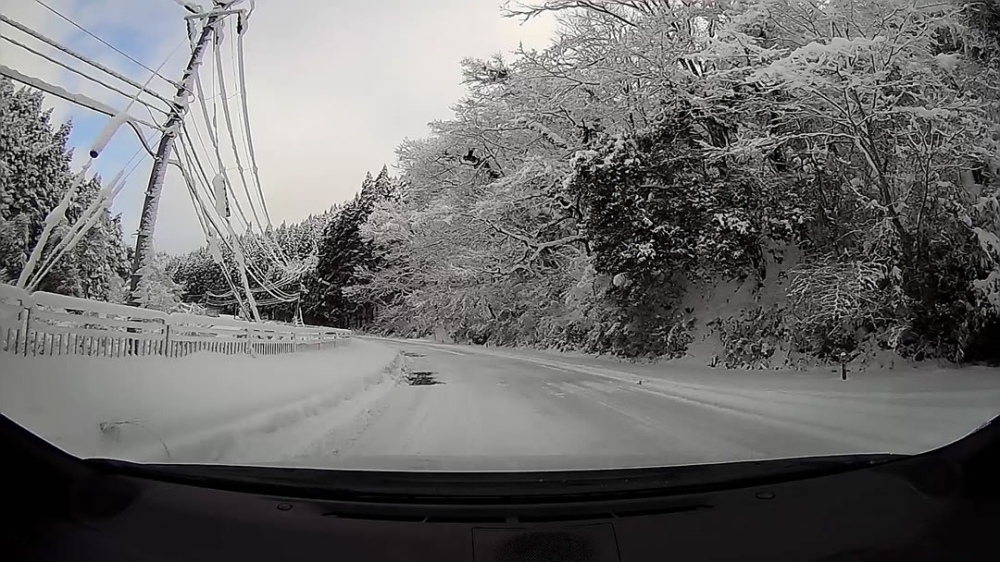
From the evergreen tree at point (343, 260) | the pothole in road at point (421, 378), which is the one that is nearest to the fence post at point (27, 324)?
the evergreen tree at point (343, 260)

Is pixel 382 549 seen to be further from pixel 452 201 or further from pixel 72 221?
pixel 452 201

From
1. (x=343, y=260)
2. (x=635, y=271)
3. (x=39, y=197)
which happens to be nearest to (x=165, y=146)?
(x=39, y=197)

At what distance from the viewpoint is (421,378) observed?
466 centimetres

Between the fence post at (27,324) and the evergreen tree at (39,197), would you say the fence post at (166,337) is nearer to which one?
the evergreen tree at (39,197)

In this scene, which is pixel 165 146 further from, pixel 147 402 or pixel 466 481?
pixel 466 481

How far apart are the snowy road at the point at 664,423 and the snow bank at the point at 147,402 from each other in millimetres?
269

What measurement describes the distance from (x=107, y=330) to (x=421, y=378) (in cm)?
293

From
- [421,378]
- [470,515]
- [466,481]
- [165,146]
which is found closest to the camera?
[470,515]

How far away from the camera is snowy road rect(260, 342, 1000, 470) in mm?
2061

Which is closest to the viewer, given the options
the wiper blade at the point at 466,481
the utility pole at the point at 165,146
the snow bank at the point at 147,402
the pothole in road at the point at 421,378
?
the wiper blade at the point at 466,481

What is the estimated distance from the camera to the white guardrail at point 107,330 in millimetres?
1683

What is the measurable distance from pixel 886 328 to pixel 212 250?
3.06m

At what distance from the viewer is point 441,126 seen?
344 centimetres

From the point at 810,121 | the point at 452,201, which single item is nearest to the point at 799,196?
the point at 810,121
